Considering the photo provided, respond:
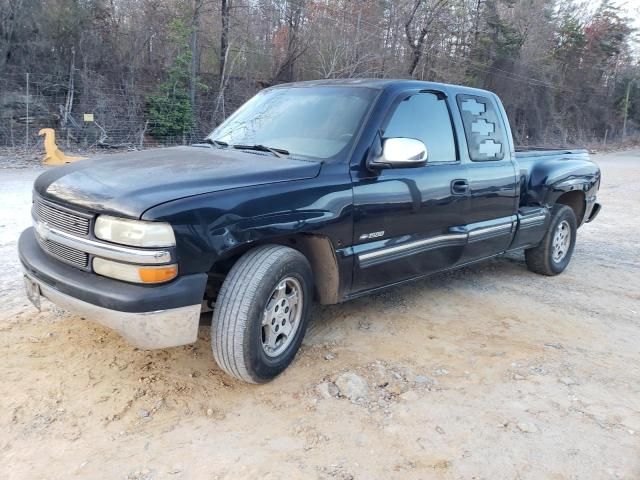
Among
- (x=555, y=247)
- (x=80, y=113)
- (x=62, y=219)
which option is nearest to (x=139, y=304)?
(x=62, y=219)

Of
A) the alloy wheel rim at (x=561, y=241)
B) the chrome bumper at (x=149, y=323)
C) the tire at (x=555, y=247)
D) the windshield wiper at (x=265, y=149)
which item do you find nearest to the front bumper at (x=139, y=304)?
the chrome bumper at (x=149, y=323)

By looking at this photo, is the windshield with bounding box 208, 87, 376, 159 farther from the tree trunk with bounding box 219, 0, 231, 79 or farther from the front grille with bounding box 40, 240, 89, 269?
the tree trunk with bounding box 219, 0, 231, 79

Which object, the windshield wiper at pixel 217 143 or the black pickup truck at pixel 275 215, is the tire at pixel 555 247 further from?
the windshield wiper at pixel 217 143

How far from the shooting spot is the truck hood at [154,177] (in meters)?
2.77

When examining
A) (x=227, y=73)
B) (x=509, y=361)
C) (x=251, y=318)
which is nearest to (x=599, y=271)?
(x=509, y=361)

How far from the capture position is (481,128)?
4750 millimetres

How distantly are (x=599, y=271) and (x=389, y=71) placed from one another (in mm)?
22488

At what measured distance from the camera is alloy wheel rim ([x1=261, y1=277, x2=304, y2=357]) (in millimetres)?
3201

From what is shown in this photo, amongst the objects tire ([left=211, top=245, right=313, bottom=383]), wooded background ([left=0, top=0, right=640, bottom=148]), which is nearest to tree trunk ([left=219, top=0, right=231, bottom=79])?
wooded background ([left=0, top=0, right=640, bottom=148])

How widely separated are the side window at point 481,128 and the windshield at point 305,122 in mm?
1091

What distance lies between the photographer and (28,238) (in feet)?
11.6

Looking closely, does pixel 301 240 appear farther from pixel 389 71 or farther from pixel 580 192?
pixel 389 71

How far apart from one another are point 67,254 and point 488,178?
3339 millimetres

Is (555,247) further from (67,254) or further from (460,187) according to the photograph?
(67,254)
